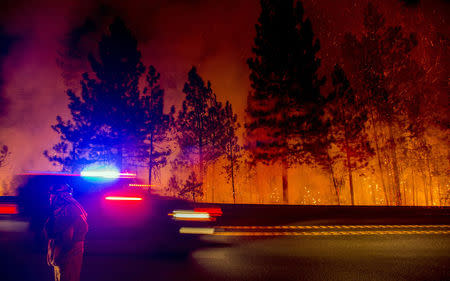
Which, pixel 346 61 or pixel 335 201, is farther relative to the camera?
pixel 335 201

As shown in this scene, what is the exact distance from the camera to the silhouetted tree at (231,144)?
108ft

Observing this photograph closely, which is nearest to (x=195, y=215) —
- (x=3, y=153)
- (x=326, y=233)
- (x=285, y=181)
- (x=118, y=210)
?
(x=118, y=210)

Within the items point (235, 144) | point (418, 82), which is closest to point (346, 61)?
point (418, 82)

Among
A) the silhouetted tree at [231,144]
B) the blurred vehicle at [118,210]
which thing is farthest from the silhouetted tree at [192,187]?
the blurred vehicle at [118,210]

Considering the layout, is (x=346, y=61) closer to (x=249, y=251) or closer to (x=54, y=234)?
(x=249, y=251)

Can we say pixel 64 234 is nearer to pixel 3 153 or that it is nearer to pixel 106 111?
pixel 106 111

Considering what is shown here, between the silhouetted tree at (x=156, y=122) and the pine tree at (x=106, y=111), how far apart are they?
1.27 meters

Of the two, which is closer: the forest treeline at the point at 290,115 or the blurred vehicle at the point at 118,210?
the blurred vehicle at the point at 118,210

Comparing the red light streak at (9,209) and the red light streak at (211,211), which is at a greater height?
the red light streak at (9,209)

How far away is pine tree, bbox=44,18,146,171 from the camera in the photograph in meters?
26.0

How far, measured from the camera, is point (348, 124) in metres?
29.2

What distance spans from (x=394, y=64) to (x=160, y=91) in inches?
898

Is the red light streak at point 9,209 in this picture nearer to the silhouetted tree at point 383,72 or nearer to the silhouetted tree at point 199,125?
the silhouetted tree at point 199,125

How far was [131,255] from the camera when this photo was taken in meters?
6.34
